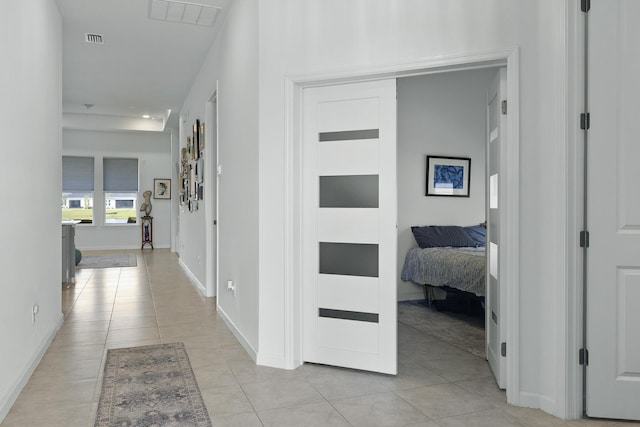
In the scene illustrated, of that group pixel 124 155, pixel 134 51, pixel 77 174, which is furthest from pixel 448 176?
pixel 77 174

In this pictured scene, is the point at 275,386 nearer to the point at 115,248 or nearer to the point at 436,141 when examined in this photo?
the point at 436,141

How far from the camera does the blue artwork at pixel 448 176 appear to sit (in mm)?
6117

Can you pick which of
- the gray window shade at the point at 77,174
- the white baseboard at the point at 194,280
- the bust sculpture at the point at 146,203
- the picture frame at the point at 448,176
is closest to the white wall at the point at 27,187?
the white baseboard at the point at 194,280

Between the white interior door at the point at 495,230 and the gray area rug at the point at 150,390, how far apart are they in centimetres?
179

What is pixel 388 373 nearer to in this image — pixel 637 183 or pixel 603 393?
pixel 603 393

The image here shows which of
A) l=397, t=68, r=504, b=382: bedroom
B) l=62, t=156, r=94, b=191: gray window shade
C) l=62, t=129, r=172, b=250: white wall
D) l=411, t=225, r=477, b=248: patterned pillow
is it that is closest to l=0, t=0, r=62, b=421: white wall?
l=397, t=68, r=504, b=382: bedroom

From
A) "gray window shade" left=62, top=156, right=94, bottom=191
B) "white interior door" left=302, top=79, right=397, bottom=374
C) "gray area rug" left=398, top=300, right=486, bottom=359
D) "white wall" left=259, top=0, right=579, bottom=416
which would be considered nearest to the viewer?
"white wall" left=259, top=0, right=579, bottom=416

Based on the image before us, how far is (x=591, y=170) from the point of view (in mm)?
2604

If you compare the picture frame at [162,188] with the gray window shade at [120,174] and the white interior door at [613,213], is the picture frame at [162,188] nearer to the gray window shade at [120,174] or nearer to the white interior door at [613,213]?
the gray window shade at [120,174]

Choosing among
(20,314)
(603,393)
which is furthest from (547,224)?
(20,314)

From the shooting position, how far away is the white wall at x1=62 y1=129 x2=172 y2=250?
12016 mm

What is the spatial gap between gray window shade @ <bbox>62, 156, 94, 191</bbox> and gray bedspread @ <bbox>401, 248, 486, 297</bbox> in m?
9.34

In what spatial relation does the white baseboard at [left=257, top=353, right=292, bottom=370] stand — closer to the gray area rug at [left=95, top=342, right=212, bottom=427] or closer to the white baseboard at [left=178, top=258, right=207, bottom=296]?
the gray area rug at [left=95, top=342, right=212, bottom=427]

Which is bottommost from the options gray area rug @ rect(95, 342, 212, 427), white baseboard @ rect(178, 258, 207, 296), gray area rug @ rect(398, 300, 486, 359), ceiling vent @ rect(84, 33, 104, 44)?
gray area rug @ rect(398, 300, 486, 359)
